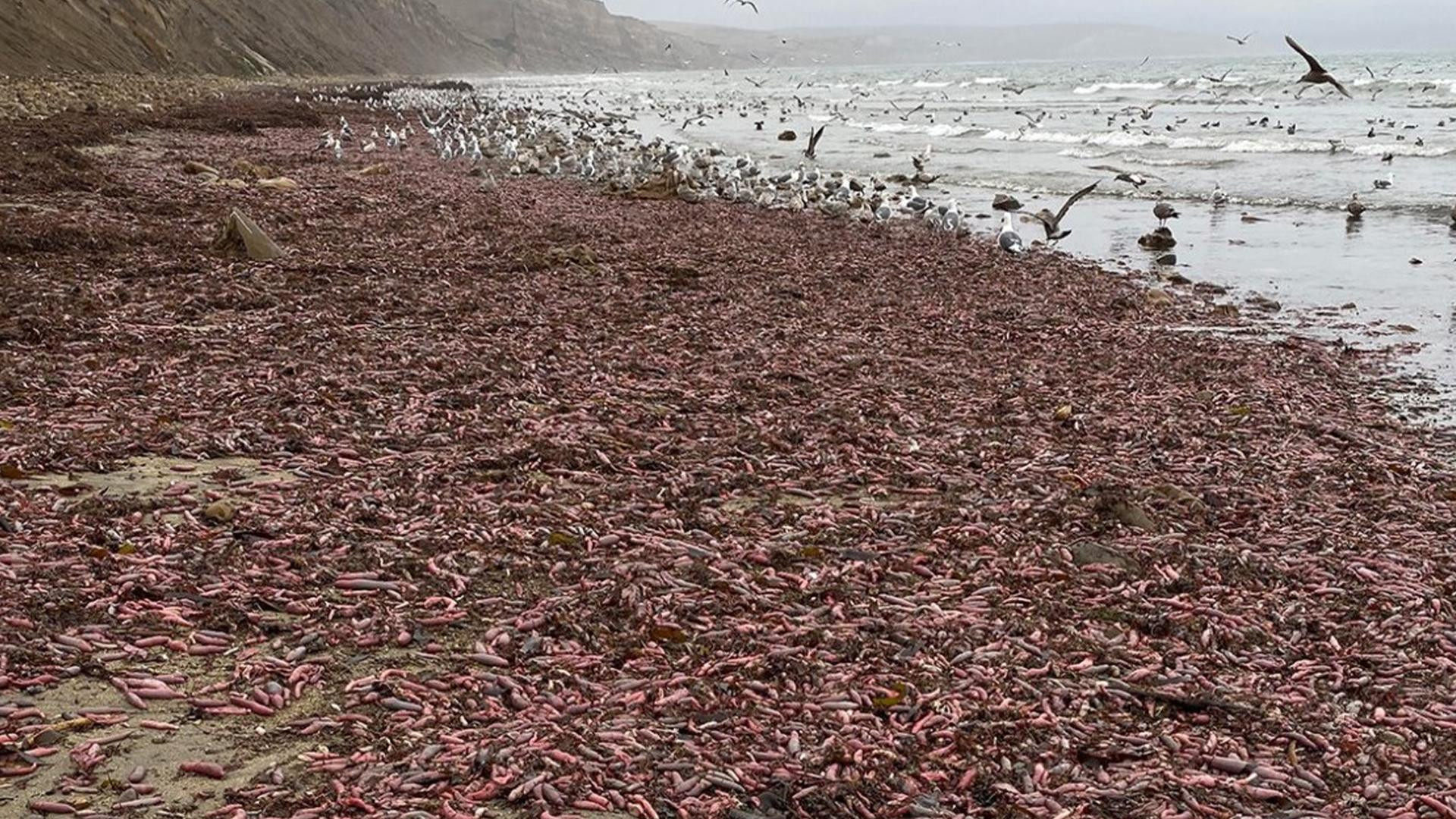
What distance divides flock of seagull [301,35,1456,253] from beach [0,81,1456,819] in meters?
9.00

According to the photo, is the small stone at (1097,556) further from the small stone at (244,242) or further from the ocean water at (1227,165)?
the small stone at (244,242)

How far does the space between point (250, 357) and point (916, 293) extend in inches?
318

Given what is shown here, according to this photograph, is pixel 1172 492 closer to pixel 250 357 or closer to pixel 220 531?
pixel 220 531

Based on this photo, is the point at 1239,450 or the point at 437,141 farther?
the point at 437,141

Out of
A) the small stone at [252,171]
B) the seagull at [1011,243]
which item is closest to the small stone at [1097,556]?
the seagull at [1011,243]

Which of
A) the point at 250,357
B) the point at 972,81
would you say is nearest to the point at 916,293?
the point at 250,357

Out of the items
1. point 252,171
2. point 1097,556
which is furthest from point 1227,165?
point 1097,556

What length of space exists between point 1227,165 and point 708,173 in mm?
15480

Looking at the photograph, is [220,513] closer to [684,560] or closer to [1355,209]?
[684,560]

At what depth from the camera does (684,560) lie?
6047mm

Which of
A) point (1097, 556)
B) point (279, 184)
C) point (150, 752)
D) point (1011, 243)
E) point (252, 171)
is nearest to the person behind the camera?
point (150, 752)

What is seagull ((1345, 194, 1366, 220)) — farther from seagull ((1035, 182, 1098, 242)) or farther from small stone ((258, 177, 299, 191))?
small stone ((258, 177, 299, 191))

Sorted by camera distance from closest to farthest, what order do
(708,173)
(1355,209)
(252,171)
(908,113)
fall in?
(252,171) → (1355,209) → (708,173) → (908,113)

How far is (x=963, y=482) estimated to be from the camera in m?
7.47
